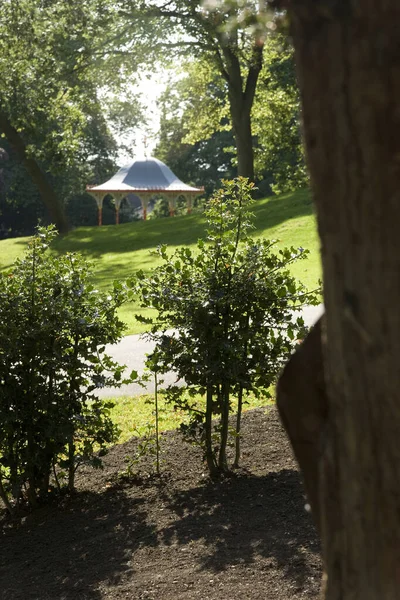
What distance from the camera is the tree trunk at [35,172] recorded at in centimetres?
2922

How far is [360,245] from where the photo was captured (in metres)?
1.63

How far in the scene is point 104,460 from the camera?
696cm

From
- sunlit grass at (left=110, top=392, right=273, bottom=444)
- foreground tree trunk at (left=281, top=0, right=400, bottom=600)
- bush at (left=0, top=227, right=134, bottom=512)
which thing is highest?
foreground tree trunk at (left=281, top=0, right=400, bottom=600)

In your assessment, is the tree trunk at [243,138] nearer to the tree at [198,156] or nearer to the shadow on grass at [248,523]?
the tree at [198,156]

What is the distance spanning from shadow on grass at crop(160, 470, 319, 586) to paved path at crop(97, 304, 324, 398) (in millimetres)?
4045

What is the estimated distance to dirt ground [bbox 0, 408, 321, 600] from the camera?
4324 mm

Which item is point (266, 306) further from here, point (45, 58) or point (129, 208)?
point (129, 208)

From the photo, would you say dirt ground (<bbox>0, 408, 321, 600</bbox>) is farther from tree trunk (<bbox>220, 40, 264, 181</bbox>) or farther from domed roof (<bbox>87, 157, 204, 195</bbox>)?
domed roof (<bbox>87, 157, 204, 195</bbox>)

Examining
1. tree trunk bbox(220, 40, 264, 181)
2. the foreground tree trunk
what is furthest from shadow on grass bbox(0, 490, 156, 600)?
tree trunk bbox(220, 40, 264, 181)

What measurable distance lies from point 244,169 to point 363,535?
28727 millimetres

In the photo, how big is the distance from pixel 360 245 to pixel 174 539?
12.2 ft

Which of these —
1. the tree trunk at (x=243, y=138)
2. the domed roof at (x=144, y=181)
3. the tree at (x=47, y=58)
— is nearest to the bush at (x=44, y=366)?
the tree at (x=47, y=58)

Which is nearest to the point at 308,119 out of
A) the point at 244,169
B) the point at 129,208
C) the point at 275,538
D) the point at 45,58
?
the point at 275,538

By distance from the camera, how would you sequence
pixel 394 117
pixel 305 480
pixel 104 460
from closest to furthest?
pixel 394 117, pixel 305 480, pixel 104 460
